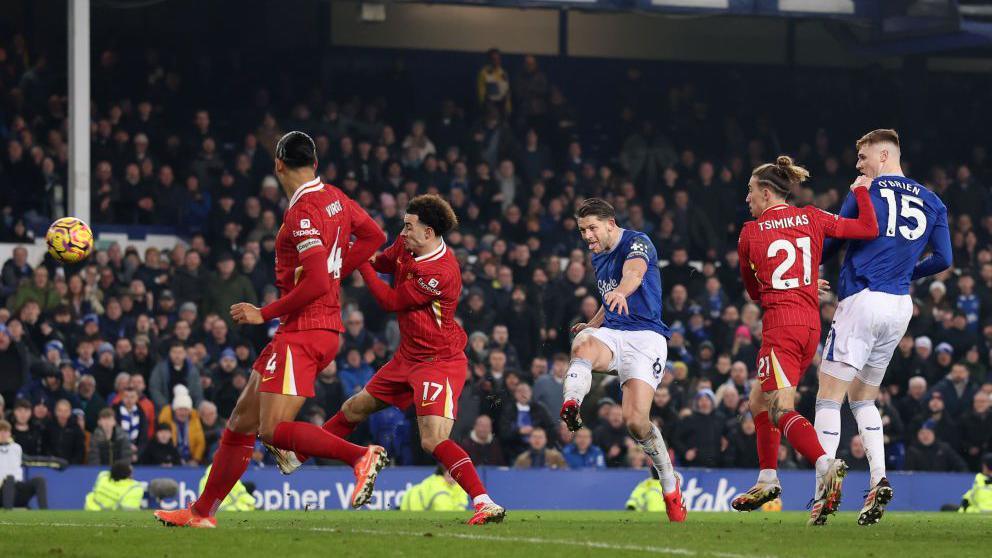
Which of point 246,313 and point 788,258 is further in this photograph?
point 788,258

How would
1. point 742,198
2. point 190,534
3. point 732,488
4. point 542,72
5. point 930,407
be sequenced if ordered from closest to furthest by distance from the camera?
point 190,534 → point 732,488 → point 930,407 → point 742,198 → point 542,72

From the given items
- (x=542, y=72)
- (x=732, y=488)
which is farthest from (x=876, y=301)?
(x=542, y=72)

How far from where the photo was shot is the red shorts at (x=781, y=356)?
11.8 m

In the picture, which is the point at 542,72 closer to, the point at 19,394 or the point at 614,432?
the point at 614,432

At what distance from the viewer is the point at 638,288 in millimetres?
12188

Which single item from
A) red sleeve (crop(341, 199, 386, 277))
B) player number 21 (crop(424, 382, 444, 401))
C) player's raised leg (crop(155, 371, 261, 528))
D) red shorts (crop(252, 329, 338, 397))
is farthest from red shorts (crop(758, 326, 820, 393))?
player's raised leg (crop(155, 371, 261, 528))

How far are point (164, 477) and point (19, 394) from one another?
2203 millimetres

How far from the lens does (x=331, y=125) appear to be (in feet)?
87.4

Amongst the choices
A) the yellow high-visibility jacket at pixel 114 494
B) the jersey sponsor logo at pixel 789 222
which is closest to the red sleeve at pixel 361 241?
the jersey sponsor logo at pixel 789 222

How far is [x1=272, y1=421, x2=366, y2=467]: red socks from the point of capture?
10.4 meters

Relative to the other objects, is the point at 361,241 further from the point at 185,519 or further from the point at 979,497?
the point at 979,497

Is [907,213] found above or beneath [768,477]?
above

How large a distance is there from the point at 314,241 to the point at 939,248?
4.58 meters

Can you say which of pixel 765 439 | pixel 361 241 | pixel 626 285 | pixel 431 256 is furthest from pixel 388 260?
pixel 765 439
